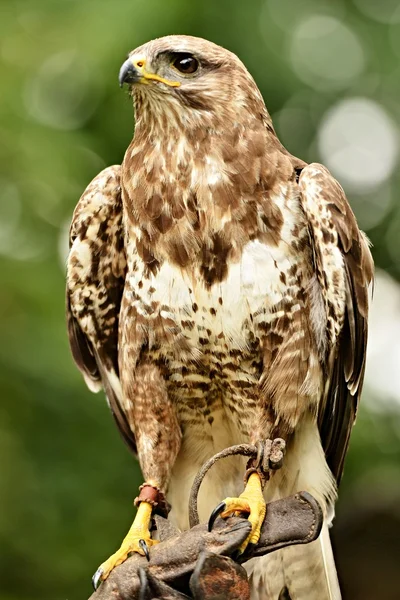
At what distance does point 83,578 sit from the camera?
5.71 metres

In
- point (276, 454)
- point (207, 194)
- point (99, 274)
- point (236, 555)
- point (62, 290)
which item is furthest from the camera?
point (62, 290)

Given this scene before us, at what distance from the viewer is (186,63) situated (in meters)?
3.46

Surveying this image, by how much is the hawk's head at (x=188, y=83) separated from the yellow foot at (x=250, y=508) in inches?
49.0

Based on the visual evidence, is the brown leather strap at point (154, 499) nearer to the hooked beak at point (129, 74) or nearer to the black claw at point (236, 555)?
the black claw at point (236, 555)

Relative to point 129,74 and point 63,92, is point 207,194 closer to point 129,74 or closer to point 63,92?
point 129,74

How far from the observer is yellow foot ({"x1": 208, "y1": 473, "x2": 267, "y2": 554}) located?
3.06 metres

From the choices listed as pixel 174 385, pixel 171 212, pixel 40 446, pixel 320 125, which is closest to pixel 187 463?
pixel 174 385

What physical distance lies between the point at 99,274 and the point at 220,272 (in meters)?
0.59

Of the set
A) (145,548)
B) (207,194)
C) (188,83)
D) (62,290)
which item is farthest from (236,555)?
(62,290)

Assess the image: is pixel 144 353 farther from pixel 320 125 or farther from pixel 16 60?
pixel 320 125

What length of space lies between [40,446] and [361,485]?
1897 millimetres

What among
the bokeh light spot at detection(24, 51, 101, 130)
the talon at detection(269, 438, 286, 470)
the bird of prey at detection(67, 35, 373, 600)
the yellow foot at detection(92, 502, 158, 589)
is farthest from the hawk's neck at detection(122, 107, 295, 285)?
the bokeh light spot at detection(24, 51, 101, 130)

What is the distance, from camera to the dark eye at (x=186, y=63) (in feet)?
11.3

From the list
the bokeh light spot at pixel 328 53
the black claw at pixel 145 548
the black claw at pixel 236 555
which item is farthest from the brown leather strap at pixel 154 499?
the bokeh light spot at pixel 328 53
